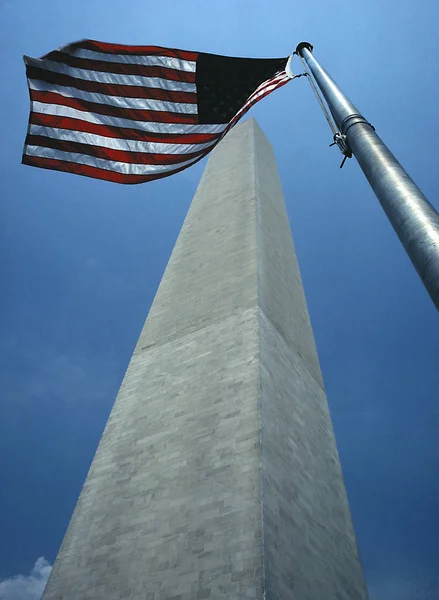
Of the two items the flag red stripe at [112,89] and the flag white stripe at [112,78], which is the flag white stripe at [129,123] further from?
the flag white stripe at [112,78]

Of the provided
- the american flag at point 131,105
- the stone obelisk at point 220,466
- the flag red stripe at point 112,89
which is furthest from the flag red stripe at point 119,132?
the stone obelisk at point 220,466

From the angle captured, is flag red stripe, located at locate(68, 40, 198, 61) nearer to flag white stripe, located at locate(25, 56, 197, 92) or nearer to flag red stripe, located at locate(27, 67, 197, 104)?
flag white stripe, located at locate(25, 56, 197, 92)

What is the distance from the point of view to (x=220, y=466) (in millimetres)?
7941

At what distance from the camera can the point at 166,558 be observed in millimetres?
7156

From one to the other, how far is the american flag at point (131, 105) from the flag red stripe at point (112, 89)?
0.02m

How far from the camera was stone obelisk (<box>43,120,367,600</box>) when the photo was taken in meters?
6.85

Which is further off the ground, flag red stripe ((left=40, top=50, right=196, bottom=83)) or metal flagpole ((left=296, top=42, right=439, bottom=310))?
flag red stripe ((left=40, top=50, right=196, bottom=83))

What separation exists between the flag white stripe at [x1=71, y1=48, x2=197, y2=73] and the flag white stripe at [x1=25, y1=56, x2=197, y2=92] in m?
0.23

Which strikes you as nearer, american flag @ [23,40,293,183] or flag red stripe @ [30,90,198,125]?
american flag @ [23,40,293,183]

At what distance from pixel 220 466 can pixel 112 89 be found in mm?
6851

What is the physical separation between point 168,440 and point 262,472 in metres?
2.39

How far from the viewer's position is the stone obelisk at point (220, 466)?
6852mm

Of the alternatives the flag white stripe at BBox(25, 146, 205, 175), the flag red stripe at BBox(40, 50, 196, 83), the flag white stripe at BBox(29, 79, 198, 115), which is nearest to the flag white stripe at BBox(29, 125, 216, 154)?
the flag white stripe at BBox(25, 146, 205, 175)

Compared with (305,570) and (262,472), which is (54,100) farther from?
(305,570)
